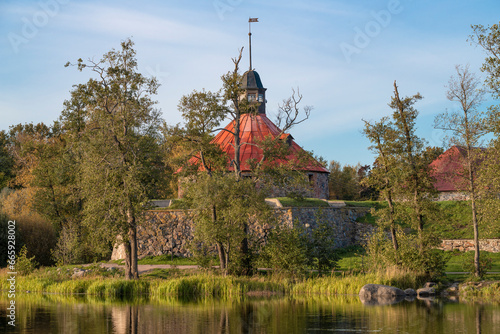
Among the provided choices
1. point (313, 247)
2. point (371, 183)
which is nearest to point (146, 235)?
point (313, 247)

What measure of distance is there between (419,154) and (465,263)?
224 inches

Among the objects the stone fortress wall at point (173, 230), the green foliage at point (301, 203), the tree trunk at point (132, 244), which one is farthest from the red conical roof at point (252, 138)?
the tree trunk at point (132, 244)

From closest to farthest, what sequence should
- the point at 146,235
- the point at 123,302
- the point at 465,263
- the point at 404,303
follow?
the point at 404,303 < the point at 123,302 < the point at 465,263 < the point at 146,235

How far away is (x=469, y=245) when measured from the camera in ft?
118

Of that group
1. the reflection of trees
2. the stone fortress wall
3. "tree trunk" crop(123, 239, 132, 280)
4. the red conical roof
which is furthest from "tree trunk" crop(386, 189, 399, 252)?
the red conical roof

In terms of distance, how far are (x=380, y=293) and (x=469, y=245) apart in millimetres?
14740

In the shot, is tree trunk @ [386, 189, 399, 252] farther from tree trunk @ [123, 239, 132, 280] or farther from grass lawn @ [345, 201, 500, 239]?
tree trunk @ [123, 239, 132, 280]

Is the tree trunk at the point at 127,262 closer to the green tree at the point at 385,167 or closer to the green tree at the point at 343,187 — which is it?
the green tree at the point at 385,167

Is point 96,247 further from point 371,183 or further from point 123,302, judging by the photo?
point 371,183

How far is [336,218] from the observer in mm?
40531

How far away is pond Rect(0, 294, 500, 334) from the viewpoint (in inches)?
648

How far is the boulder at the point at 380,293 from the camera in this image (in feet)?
77.7

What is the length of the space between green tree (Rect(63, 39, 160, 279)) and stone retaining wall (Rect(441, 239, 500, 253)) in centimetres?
1952

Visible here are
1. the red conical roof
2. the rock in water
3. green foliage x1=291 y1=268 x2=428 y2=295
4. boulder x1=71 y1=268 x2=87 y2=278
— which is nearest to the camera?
the rock in water
